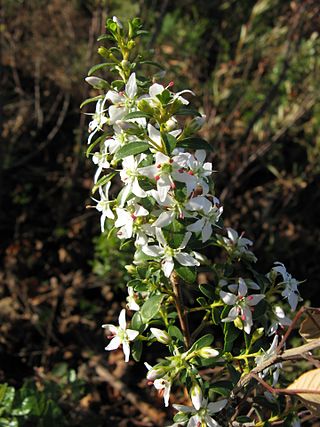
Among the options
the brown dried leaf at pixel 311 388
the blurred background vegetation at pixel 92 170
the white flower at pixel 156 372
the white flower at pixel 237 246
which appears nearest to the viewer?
the brown dried leaf at pixel 311 388

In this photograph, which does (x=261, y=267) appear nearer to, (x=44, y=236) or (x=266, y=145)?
(x=266, y=145)

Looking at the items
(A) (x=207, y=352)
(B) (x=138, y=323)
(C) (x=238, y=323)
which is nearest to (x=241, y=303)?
(C) (x=238, y=323)

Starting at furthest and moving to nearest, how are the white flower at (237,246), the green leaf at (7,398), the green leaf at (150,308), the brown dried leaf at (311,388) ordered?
the green leaf at (7,398)
the white flower at (237,246)
the green leaf at (150,308)
the brown dried leaf at (311,388)

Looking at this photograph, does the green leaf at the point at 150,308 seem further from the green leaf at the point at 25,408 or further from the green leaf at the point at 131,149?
the green leaf at the point at 25,408

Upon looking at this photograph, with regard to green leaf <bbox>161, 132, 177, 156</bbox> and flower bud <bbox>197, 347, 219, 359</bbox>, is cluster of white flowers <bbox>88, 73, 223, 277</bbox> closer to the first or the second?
green leaf <bbox>161, 132, 177, 156</bbox>

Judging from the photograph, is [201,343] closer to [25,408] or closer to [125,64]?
[125,64]

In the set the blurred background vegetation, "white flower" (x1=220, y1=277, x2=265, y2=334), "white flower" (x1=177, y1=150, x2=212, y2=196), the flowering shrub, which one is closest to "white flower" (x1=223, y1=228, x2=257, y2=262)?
the flowering shrub

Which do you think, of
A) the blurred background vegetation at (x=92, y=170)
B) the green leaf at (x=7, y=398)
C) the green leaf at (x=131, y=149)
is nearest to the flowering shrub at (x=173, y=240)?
the green leaf at (x=131, y=149)
